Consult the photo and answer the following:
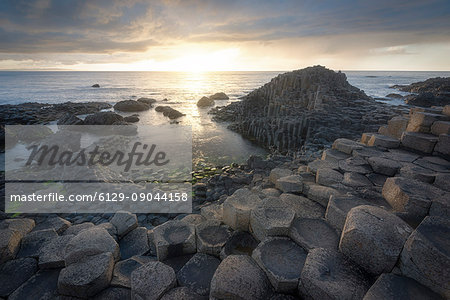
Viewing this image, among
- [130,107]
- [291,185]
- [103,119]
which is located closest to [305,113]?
[291,185]

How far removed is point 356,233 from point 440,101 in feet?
134

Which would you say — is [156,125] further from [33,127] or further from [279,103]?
[279,103]

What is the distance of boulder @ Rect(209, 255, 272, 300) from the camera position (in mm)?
2377

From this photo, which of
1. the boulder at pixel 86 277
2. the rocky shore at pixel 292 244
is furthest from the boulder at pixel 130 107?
the boulder at pixel 86 277

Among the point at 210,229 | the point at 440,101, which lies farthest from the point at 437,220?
the point at 440,101

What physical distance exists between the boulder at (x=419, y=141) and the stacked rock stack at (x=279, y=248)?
48 cm

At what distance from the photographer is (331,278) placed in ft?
7.79

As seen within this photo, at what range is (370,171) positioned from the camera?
4641 millimetres

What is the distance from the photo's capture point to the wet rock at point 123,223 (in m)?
4.27

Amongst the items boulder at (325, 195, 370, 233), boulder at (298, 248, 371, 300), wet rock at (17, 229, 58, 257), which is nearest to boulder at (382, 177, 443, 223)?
boulder at (325, 195, 370, 233)

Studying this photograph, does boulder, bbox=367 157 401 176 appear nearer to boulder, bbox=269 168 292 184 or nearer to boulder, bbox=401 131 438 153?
boulder, bbox=401 131 438 153

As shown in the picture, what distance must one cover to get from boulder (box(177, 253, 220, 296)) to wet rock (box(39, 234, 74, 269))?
1.95 m

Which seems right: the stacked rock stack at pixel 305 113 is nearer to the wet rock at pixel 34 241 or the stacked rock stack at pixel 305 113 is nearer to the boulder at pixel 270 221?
the boulder at pixel 270 221

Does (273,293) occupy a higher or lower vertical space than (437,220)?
lower
